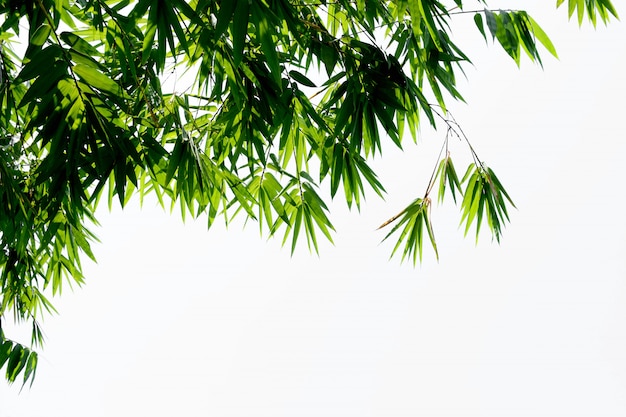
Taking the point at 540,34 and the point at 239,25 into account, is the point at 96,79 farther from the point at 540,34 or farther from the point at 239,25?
the point at 540,34

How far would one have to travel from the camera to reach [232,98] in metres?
1.74

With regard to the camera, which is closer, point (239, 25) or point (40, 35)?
point (239, 25)

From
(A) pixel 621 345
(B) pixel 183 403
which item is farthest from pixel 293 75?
(A) pixel 621 345

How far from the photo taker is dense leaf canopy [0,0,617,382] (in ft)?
4.26

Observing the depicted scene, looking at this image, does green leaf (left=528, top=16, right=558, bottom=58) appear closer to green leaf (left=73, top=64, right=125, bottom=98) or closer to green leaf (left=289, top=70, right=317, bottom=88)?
green leaf (left=289, top=70, right=317, bottom=88)

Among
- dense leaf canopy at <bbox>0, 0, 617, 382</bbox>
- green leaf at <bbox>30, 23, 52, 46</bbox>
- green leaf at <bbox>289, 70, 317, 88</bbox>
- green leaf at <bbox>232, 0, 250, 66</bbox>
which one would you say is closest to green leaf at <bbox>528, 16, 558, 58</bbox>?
dense leaf canopy at <bbox>0, 0, 617, 382</bbox>

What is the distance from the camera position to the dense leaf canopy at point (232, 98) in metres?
1.30

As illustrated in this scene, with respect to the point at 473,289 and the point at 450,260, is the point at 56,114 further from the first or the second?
the point at 473,289

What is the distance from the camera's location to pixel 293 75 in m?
1.68

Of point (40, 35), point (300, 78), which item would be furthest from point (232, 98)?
point (40, 35)

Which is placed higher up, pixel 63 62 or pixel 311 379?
pixel 311 379

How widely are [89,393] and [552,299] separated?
909 cm

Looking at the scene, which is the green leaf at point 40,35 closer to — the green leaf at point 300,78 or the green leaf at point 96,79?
A: the green leaf at point 96,79

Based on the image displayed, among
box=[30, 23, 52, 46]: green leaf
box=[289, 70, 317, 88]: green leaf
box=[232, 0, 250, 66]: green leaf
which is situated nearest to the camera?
box=[232, 0, 250, 66]: green leaf
